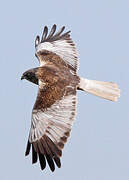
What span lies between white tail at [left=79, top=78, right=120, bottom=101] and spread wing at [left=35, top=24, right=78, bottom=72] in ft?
2.94

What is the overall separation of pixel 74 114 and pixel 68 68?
199 cm

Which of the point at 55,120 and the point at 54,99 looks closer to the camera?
the point at 55,120

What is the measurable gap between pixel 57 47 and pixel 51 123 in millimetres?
3638

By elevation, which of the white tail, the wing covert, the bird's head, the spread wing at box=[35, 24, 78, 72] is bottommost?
the wing covert

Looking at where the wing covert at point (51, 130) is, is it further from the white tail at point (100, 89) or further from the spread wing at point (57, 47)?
the spread wing at point (57, 47)

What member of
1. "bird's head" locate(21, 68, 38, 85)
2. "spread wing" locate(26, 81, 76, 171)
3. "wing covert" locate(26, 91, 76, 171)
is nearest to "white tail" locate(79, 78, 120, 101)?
"spread wing" locate(26, 81, 76, 171)

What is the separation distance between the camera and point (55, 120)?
1203cm

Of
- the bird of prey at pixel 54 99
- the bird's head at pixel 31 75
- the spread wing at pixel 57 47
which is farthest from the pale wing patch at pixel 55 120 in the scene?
the spread wing at pixel 57 47

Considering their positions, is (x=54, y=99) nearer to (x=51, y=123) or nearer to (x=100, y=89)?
(x=51, y=123)

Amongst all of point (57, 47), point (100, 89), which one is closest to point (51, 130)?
point (100, 89)

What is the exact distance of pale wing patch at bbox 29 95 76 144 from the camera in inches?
464

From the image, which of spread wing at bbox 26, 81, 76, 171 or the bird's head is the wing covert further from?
the bird's head

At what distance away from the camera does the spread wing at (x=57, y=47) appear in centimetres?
1430

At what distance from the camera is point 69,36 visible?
52.3ft
